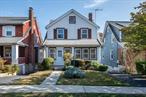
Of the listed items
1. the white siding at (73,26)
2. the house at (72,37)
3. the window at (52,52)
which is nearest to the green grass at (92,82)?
the house at (72,37)

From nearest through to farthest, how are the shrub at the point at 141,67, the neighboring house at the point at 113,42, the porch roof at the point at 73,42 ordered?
the shrub at the point at 141,67
the porch roof at the point at 73,42
the neighboring house at the point at 113,42

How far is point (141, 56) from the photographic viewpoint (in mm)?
31328

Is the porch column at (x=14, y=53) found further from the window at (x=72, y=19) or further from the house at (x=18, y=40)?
the window at (x=72, y=19)

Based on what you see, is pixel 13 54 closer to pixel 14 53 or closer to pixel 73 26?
pixel 14 53

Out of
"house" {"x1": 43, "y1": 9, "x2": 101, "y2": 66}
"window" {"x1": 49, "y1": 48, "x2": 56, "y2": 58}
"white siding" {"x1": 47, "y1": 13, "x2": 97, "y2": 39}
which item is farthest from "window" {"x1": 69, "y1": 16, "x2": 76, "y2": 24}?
"window" {"x1": 49, "y1": 48, "x2": 56, "y2": 58}

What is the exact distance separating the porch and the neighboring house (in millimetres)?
12728

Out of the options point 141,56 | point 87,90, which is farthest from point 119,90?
point 141,56

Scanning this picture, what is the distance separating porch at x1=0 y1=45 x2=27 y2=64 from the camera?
30406mm

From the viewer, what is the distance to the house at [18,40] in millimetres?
30644

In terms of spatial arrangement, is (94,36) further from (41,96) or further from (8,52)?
(41,96)

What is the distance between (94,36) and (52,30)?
19.2ft

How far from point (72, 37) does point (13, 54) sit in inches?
388

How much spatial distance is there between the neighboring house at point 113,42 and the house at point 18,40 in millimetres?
11902

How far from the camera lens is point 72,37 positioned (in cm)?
3731
